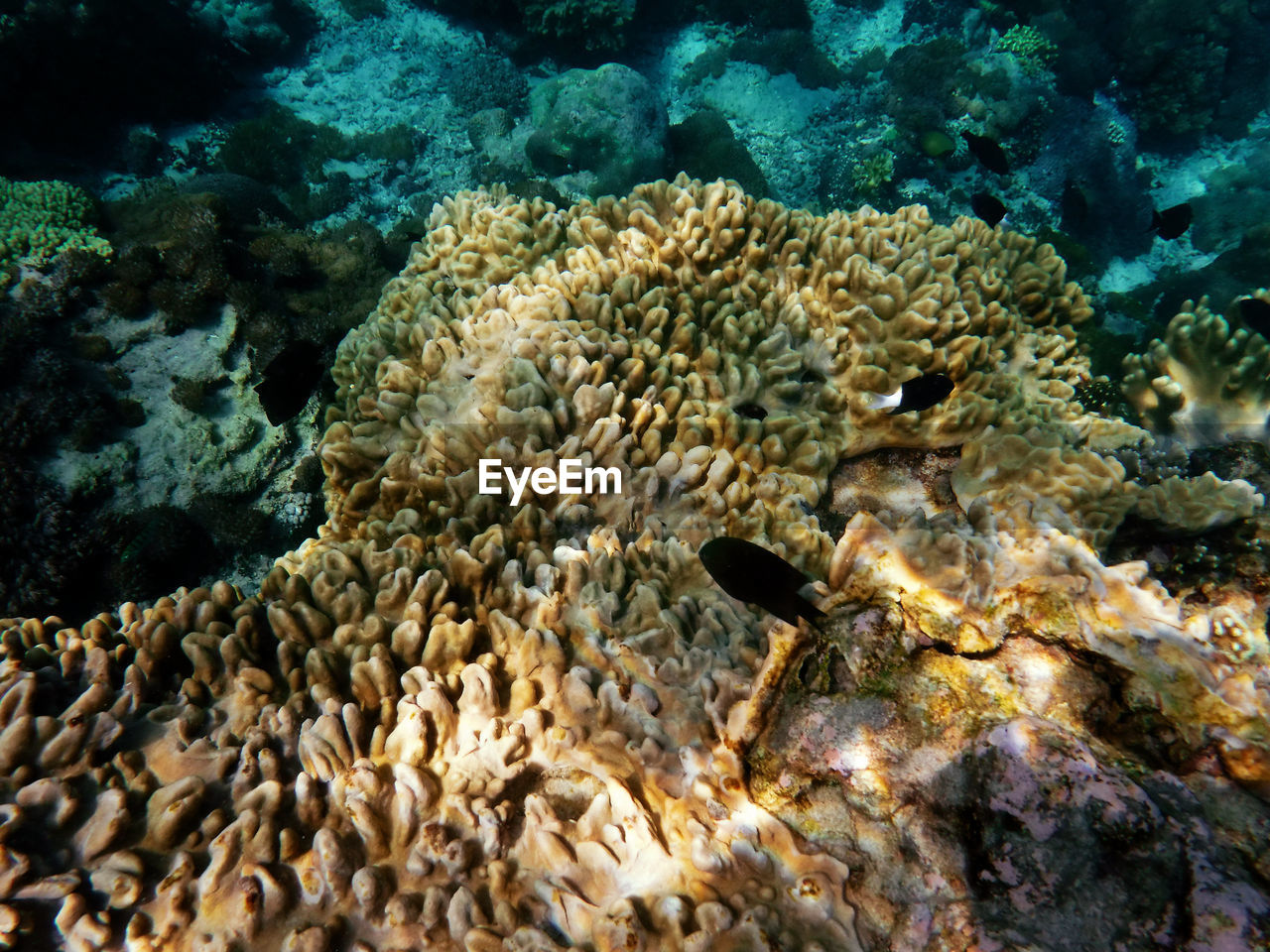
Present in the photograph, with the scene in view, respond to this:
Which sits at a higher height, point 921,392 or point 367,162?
point 367,162

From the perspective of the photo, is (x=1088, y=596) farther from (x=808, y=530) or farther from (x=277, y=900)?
(x=277, y=900)

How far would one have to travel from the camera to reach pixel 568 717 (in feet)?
7.30

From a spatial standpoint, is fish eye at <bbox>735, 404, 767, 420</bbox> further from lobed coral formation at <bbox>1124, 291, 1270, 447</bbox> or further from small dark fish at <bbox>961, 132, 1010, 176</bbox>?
small dark fish at <bbox>961, 132, 1010, 176</bbox>

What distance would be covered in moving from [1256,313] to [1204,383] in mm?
1444

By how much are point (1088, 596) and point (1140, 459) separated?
2.51m

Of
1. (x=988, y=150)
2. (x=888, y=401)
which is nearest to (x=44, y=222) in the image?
(x=888, y=401)

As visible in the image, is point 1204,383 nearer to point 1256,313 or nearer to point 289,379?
point 1256,313

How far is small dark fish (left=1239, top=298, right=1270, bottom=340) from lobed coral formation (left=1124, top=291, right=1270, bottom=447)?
1.00 m

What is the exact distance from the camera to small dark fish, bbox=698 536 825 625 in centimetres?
200

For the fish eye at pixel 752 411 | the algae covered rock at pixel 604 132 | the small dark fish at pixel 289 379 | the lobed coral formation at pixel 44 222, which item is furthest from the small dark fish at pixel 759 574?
the algae covered rock at pixel 604 132

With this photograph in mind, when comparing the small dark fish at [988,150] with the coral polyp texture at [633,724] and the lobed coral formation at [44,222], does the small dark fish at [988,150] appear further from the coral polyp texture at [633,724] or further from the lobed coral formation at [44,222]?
the lobed coral formation at [44,222]

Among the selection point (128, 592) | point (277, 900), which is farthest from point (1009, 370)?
point (128, 592)

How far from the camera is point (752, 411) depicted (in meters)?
3.74

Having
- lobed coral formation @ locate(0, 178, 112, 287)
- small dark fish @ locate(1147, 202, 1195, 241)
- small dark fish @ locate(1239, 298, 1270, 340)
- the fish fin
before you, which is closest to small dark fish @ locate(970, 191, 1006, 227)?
small dark fish @ locate(1239, 298, 1270, 340)
